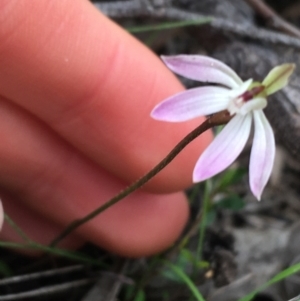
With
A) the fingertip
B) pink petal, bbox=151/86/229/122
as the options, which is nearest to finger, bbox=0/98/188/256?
the fingertip

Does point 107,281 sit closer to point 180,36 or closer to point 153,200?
point 153,200

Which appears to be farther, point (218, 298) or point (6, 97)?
point (218, 298)

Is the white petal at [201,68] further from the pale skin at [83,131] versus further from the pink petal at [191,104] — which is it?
the pale skin at [83,131]

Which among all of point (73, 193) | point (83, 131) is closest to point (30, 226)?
point (73, 193)

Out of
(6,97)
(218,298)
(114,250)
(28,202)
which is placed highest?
(6,97)

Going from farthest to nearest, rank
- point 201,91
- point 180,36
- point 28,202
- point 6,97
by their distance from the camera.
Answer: point 180,36
point 28,202
point 6,97
point 201,91

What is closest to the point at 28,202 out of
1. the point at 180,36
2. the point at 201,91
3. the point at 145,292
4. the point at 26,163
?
the point at 26,163

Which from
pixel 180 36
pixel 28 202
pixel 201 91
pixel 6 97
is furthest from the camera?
pixel 180 36
